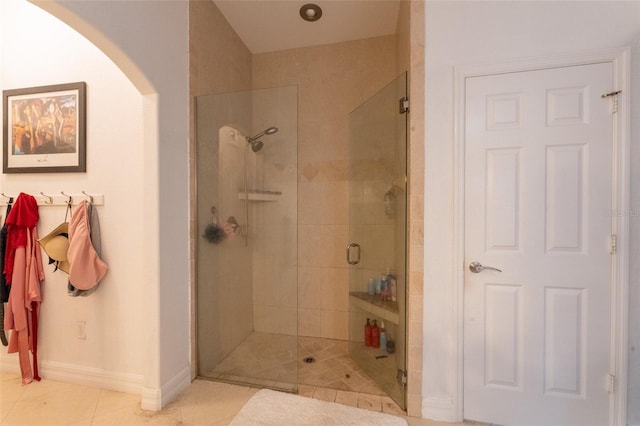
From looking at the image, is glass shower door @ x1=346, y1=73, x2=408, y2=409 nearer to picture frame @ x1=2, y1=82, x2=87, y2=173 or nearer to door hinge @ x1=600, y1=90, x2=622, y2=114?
door hinge @ x1=600, y1=90, x2=622, y2=114

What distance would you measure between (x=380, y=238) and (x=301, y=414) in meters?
1.26

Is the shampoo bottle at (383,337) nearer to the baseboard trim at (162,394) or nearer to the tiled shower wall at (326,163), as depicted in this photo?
the tiled shower wall at (326,163)

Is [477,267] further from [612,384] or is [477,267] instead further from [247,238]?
[247,238]

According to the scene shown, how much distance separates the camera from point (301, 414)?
1.71 m

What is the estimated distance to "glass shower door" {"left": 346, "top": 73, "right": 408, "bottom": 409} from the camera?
1.84 m

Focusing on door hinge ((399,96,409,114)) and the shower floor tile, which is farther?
the shower floor tile

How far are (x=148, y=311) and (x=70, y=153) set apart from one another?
125 cm

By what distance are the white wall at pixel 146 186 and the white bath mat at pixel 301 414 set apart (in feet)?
1.92

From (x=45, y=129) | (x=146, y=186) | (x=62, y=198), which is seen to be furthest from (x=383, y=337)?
(x=45, y=129)

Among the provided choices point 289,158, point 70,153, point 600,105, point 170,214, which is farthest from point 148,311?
point 600,105

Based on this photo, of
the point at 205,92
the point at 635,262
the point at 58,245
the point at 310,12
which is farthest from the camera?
the point at 310,12

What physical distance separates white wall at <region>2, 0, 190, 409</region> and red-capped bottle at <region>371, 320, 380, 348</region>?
1394 mm

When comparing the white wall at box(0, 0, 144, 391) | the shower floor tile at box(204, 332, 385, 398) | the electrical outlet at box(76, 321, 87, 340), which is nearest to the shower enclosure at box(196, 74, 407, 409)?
the shower floor tile at box(204, 332, 385, 398)

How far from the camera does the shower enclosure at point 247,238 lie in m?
2.04
